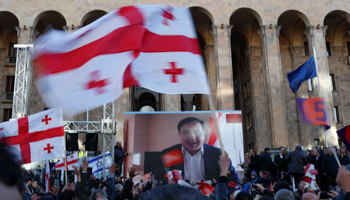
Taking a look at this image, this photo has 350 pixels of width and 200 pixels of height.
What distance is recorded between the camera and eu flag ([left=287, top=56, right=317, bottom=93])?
17153mm

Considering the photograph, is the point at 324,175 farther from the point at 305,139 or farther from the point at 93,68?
the point at 305,139

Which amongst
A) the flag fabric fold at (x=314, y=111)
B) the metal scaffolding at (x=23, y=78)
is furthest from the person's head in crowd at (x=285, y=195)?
the metal scaffolding at (x=23, y=78)

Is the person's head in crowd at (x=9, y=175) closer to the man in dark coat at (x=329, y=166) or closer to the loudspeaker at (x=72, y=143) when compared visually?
the man in dark coat at (x=329, y=166)

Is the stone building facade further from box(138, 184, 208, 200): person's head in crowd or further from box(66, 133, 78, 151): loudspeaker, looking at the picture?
box(138, 184, 208, 200): person's head in crowd

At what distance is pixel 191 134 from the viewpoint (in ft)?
69.0

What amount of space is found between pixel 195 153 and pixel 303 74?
720 centimetres

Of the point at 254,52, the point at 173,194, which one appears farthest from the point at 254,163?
the point at 254,52

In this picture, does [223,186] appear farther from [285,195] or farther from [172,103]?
[172,103]

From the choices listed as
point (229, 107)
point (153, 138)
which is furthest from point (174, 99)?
point (153, 138)

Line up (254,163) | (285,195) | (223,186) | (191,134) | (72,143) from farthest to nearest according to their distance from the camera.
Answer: (191,134)
(72,143)
(254,163)
(285,195)
(223,186)

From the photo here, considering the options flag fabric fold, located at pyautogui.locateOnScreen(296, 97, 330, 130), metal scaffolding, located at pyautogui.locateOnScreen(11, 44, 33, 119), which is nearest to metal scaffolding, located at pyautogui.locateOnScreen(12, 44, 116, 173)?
metal scaffolding, located at pyautogui.locateOnScreen(11, 44, 33, 119)

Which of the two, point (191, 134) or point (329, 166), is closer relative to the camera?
point (329, 166)

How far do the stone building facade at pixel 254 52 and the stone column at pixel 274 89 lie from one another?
7cm

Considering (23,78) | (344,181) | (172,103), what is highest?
(23,78)
